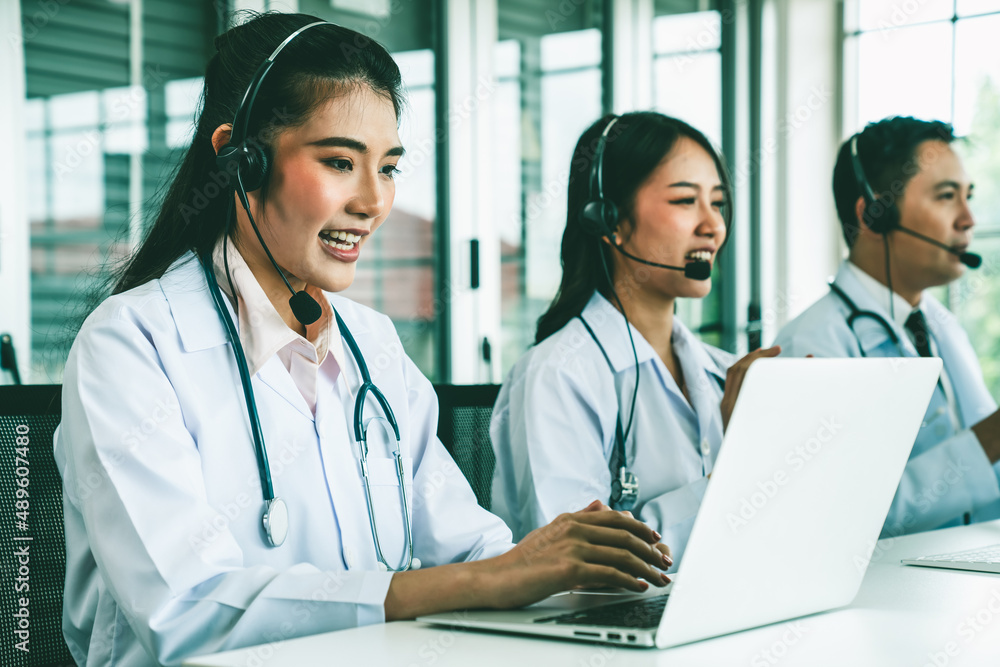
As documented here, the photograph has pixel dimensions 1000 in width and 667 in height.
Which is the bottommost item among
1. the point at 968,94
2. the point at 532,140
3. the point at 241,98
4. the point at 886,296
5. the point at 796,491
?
the point at 796,491

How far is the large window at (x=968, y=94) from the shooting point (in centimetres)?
440

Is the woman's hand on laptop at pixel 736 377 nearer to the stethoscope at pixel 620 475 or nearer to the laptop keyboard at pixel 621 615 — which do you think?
the stethoscope at pixel 620 475

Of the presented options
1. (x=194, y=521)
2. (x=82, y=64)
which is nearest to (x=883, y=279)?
(x=194, y=521)

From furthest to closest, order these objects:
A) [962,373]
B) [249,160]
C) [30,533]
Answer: [962,373], [249,160], [30,533]

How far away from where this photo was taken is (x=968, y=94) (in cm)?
444

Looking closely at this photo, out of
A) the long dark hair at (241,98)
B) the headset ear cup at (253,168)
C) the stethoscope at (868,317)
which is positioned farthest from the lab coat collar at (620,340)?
the headset ear cup at (253,168)

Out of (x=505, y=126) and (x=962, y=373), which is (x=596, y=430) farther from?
(x=505, y=126)

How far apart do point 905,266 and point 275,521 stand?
1.75 metres

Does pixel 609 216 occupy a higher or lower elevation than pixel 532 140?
lower

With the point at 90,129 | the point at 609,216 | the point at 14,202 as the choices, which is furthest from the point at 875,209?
the point at 14,202

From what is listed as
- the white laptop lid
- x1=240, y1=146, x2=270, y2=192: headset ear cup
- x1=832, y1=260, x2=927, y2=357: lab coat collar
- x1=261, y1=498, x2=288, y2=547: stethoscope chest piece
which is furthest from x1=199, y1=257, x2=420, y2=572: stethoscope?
x1=832, y1=260, x2=927, y2=357: lab coat collar

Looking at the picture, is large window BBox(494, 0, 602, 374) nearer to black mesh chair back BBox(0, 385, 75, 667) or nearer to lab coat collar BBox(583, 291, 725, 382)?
lab coat collar BBox(583, 291, 725, 382)

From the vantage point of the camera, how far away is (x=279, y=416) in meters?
1.20

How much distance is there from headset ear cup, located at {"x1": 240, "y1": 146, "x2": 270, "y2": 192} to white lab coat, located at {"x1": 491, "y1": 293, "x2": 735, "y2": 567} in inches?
26.2
